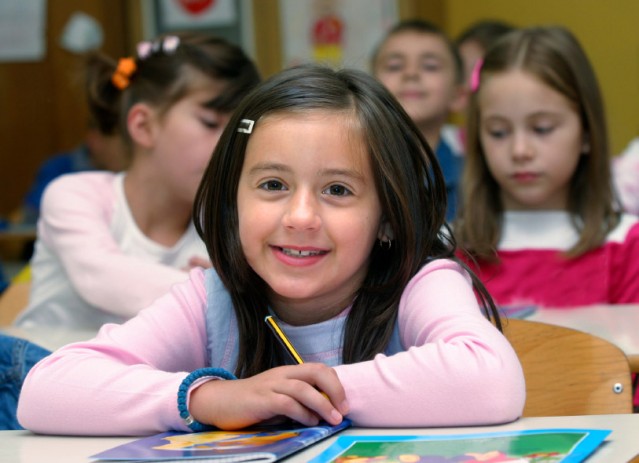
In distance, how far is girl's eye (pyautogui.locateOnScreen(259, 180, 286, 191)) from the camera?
1295 mm

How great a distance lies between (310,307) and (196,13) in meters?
4.68

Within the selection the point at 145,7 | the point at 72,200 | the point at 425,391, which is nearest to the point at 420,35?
the point at 72,200

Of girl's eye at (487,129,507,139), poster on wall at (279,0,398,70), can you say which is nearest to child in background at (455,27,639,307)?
girl's eye at (487,129,507,139)

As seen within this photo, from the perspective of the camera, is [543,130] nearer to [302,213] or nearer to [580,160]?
[580,160]

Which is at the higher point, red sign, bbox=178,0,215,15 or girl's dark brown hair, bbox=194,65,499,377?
red sign, bbox=178,0,215,15

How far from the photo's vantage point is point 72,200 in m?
2.29

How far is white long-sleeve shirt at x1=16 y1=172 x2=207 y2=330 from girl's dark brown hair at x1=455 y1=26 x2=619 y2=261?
73cm

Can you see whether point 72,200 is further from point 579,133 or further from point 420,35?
point 420,35

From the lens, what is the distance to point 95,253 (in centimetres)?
216

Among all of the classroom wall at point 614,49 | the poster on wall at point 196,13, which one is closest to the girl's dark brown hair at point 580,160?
the classroom wall at point 614,49

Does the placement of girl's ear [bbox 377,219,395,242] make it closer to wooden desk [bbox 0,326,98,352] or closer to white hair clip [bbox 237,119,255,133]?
white hair clip [bbox 237,119,255,133]

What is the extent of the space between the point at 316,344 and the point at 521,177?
1.26m

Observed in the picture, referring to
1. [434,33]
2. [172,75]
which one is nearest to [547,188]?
[172,75]

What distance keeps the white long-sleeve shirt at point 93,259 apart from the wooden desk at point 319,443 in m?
0.96
